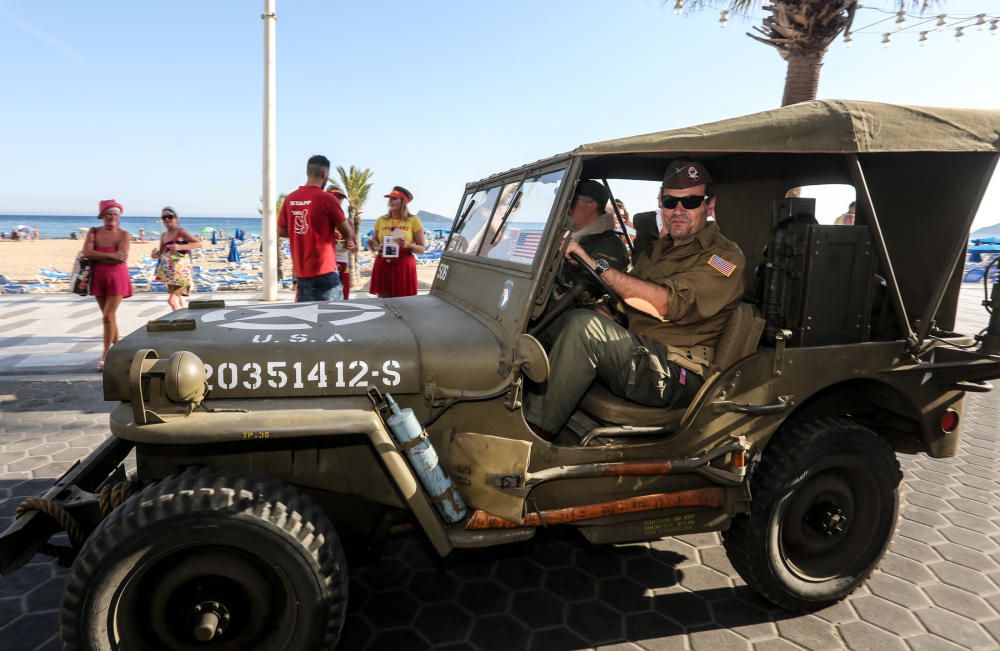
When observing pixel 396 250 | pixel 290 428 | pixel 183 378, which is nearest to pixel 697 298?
pixel 290 428

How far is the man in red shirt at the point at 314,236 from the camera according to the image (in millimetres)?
5234

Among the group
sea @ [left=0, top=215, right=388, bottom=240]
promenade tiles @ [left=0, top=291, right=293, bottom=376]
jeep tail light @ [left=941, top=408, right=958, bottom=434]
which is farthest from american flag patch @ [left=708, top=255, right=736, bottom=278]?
sea @ [left=0, top=215, right=388, bottom=240]

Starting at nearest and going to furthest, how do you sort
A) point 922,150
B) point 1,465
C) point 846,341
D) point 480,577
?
point 922,150 < point 846,341 < point 480,577 < point 1,465

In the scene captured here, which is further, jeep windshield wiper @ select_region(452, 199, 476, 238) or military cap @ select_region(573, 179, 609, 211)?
jeep windshield wiper @ select_region(452, 199, 476, 238)

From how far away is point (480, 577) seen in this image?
3033mm

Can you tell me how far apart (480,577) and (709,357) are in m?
1.54

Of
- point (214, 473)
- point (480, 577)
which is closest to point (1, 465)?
point (214, 473)

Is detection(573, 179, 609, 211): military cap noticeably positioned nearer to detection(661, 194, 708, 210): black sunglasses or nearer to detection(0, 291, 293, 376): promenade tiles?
detection(661, 194, 708, 210): black sunglasses

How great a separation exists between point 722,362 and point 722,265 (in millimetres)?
434

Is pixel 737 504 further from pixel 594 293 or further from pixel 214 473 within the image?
pixel 214 473

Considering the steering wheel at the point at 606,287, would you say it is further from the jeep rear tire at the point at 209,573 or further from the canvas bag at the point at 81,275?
the canvas bag at the point at 81,275

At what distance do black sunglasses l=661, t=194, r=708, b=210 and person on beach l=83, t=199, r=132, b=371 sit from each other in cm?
585

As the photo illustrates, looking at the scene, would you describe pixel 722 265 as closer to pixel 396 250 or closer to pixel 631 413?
pixel 631 413

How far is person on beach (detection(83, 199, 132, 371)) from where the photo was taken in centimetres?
639
